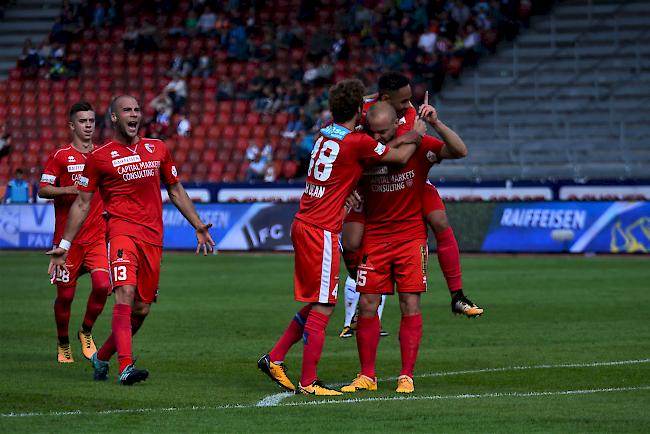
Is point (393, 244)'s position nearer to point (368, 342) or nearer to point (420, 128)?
point (368, 342)

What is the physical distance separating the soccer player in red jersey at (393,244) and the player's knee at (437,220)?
73 cm

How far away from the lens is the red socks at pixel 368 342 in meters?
9.41

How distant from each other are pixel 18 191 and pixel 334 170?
22343mm

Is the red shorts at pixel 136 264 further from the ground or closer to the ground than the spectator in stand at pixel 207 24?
closer to the ground

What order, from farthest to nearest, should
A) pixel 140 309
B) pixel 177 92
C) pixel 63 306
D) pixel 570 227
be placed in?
pixel 177 92, pixel 570 227, pixel 63 306, pixel 140 309

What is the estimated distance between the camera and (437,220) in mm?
10531

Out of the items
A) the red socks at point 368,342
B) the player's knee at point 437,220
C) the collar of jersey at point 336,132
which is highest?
the collar of jersey at point 336,132

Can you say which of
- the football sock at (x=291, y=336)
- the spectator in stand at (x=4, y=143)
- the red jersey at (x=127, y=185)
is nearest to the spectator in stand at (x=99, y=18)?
the spectator in stand at (x=4, y=143)

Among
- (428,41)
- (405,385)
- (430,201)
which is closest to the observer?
(405,385)

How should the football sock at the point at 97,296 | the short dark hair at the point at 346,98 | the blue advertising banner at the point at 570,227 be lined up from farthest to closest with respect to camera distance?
the blue advertising banner at the point at 570,227
the football sock at the point at 97,296
the short dark hair at the point at 346,98

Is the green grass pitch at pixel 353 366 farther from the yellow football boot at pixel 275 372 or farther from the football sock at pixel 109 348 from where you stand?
the football sock at pixel 109 348

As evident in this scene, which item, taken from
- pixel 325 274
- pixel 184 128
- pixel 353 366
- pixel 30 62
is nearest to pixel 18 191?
pixel 184 128

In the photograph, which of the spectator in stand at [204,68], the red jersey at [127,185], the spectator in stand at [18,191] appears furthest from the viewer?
the spectator in stand at [204,68]

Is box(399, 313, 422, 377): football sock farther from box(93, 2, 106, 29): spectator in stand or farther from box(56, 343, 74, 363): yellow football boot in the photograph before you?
box(93, 2, 106, 29): spectator in stand
